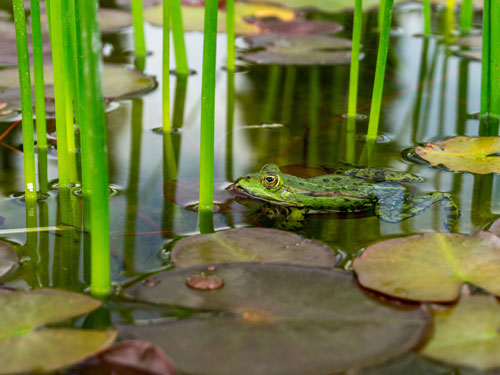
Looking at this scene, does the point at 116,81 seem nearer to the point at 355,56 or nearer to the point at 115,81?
the point at 115,81

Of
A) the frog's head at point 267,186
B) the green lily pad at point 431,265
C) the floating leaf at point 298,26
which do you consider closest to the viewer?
the green lily pad at point 431,265

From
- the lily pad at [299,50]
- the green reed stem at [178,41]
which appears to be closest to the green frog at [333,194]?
the green reed stem at [178,41]

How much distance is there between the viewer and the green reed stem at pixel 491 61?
3.28m

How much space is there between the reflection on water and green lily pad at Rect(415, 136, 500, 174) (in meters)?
0.05

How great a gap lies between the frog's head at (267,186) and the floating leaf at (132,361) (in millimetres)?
1215

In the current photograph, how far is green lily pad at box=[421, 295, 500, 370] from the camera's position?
1731 millimetres

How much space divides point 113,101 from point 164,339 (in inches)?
100

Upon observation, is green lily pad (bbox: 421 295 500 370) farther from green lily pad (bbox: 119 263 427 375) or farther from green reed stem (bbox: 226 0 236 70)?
green reed stem (bbox: 226 0 236 70)

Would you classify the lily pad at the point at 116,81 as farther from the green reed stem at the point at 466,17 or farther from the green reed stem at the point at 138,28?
the green reed stem at the point at 466,17

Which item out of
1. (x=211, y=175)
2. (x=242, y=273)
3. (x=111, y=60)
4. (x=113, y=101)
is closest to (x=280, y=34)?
(x=111, y=60)

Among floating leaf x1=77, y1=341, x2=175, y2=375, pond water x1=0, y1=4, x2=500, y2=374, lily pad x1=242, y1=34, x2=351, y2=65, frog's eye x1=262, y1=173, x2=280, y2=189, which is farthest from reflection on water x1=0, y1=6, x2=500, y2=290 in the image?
floating leaf x1=77, y1=341, x2=175, y2=375

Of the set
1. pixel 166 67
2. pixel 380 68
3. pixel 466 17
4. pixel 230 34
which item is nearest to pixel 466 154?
pixel 380 68

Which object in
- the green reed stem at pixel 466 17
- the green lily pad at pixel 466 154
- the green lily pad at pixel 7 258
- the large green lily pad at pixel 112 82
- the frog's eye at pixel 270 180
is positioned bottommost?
the green lily pad at pixel 7 258

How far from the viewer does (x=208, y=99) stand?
2428mm
